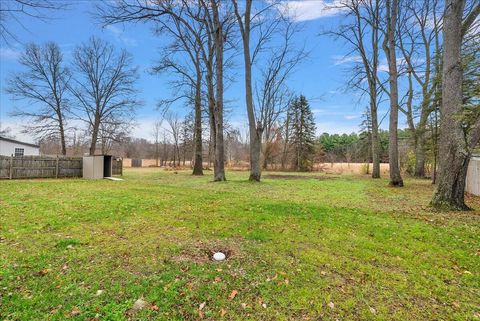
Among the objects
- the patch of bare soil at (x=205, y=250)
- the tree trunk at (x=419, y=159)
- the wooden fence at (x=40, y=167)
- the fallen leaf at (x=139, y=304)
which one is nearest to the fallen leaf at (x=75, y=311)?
the fallen leaf at (x=139, y=304)

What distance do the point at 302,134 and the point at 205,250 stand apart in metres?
29.6

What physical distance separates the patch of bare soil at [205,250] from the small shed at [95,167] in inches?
574

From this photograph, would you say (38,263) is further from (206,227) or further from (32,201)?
(32,201)

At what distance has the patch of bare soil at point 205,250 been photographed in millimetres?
3301

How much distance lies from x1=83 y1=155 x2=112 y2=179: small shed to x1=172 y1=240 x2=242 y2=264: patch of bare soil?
47.8 feet

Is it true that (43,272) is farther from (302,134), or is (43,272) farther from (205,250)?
(302,134)

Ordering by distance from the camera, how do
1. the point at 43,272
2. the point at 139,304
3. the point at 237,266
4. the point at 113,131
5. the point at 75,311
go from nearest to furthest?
1. the point at 75,311
2. the point at 139,304
3. the point at 43,272
4. the point at 237,266
5. the point at 113,131

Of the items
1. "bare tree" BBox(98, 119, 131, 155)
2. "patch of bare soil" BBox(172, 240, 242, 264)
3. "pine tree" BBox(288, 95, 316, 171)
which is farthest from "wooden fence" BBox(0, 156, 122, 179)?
"pine tree" BBox(288, 95, 316, 171)

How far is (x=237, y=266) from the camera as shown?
315 cm

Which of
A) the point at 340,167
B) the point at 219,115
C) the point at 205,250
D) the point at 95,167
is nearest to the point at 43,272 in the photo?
the point at 205,250

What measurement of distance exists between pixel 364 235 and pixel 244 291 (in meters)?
2.54

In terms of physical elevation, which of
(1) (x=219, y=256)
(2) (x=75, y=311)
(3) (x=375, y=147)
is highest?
(3) (x=375, y=147)

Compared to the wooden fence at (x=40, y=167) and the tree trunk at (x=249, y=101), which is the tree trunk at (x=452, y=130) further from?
the wooden fence at (x=40, y=167)

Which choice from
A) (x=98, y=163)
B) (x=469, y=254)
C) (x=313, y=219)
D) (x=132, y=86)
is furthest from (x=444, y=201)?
(x=132, y=86)
